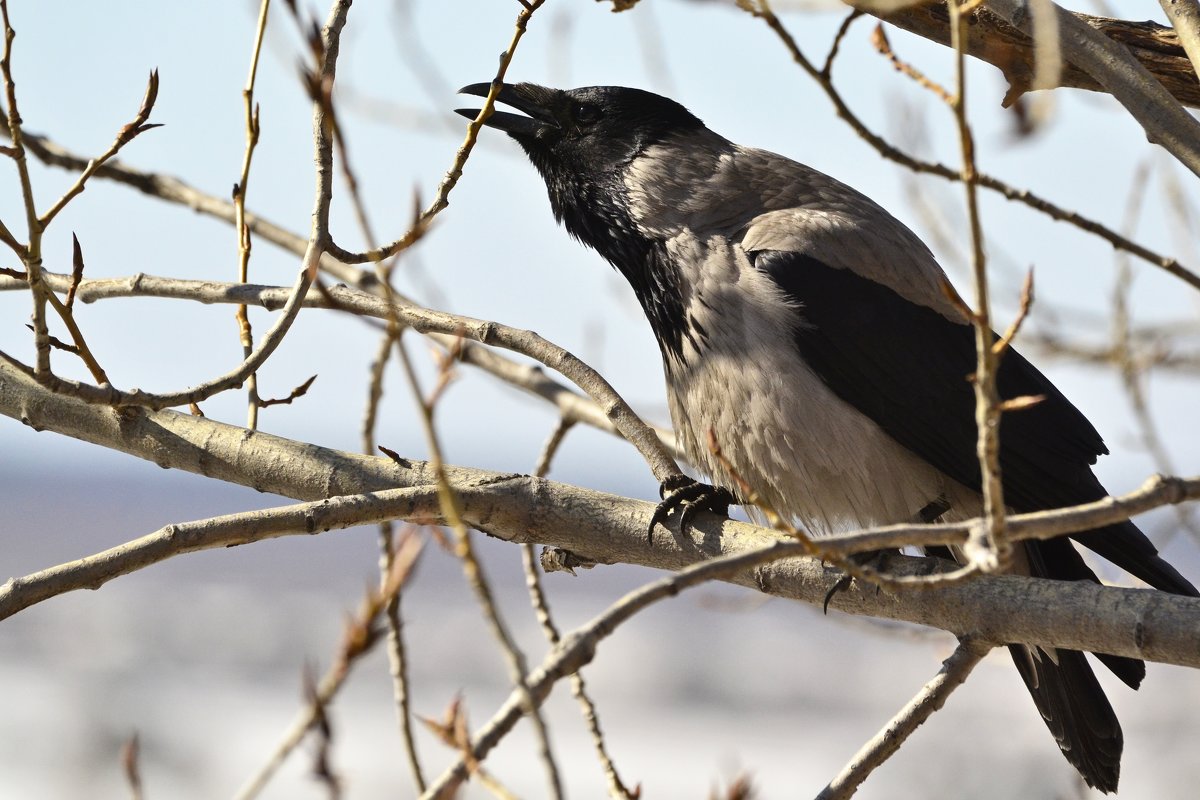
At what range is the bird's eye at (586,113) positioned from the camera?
15.2ft

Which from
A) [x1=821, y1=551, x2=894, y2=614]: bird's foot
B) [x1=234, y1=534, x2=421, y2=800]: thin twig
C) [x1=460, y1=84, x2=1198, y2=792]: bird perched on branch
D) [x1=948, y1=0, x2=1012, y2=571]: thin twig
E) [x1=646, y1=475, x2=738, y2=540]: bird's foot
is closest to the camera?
[x1=234, y1=534, x2=421, y2=800]: thin twig

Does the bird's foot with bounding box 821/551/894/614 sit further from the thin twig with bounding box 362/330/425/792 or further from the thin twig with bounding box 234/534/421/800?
the thin twig with bounding box 234/534/421/800

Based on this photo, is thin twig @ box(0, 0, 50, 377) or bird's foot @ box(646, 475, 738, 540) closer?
thin twig @ box(0, 0, 50, 377)

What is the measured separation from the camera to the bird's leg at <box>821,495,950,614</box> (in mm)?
3045

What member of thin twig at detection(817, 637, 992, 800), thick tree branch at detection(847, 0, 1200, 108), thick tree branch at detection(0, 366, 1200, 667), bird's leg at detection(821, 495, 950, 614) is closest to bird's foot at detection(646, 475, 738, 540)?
thick tree branch at detection(0, 366, 1200, 667)

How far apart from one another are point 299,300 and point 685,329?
1.57m

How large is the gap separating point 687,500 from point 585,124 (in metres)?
1.90

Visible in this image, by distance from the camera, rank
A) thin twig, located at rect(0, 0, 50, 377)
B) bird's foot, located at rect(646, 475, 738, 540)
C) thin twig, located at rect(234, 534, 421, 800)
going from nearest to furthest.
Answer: thin twig, located at rect(234, 534, 421, 800) → thin twig, located at rect(0, 0, 50, 377) → bird's foot, located at rect(646, 475, 738, 540)

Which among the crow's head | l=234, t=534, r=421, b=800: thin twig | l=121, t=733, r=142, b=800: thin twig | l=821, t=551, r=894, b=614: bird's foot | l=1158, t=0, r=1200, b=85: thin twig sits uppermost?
the crow's head

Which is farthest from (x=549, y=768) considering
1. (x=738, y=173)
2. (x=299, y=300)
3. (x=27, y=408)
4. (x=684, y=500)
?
(x=738, y=173)

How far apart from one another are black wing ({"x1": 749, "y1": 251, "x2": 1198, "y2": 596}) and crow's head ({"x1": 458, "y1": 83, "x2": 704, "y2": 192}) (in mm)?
905

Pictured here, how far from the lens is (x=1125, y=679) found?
342 centimetres

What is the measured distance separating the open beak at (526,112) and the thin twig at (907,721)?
257 centimetres

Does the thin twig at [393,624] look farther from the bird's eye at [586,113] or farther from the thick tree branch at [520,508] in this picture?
the bird's eye at [586,113]
